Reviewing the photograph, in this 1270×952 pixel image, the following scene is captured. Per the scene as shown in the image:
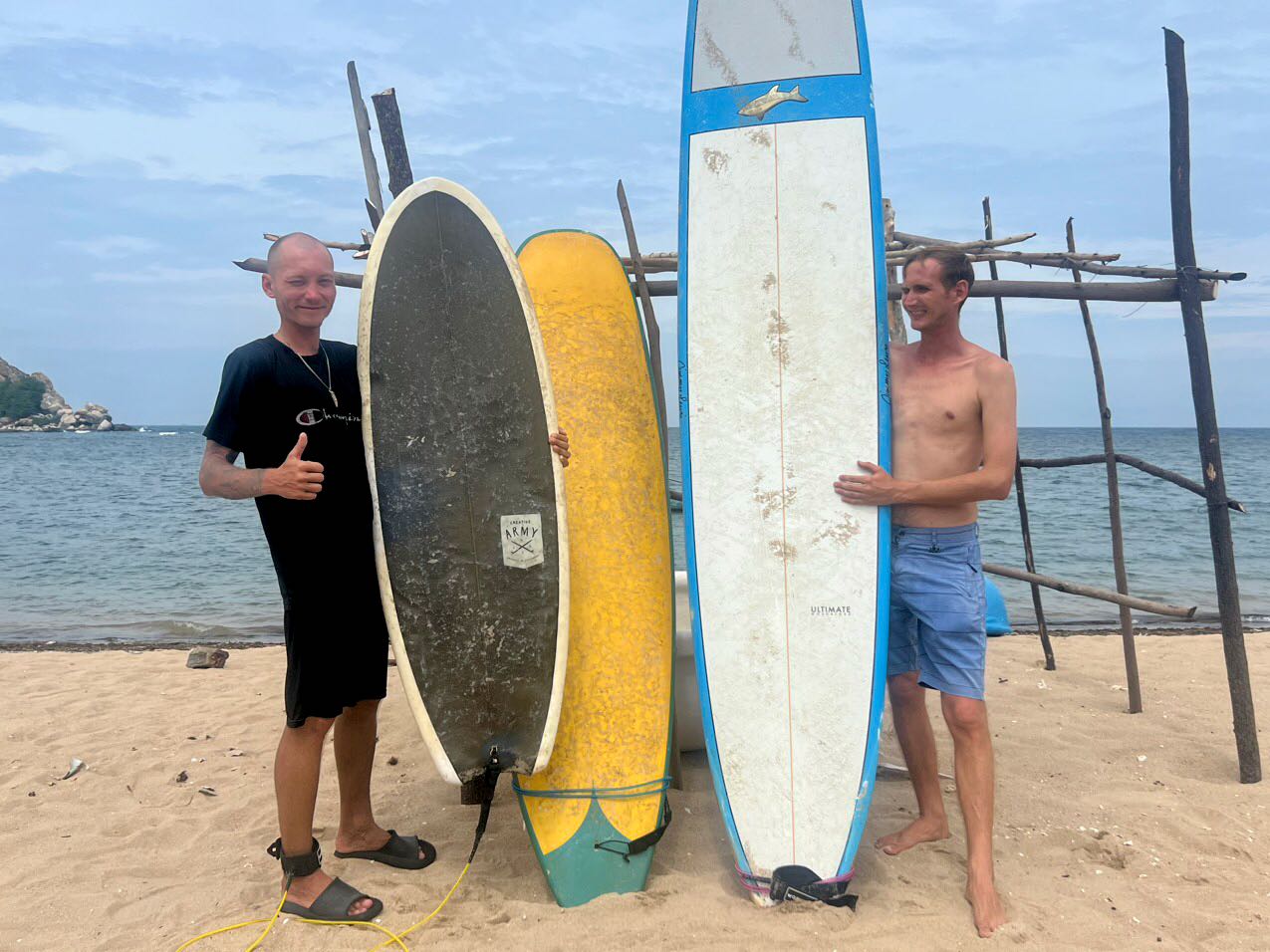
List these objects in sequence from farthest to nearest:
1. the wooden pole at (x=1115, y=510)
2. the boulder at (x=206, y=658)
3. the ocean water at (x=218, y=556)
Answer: the ocean water at (x=218, y=556) < the boulder at (x=206, y=658) < the wooden pole at (x=1115, y=510)

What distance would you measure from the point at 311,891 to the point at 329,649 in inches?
28.9

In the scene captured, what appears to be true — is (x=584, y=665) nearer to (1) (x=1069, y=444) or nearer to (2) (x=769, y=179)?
(2) (x=769, y=179)

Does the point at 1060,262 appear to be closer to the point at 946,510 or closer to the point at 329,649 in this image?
the point at 946,510

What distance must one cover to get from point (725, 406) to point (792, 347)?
319 millimetres

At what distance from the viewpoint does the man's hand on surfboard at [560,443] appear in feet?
9.11

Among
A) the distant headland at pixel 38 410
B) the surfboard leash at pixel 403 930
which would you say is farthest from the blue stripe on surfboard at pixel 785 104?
the distant headland at pixel 38 410

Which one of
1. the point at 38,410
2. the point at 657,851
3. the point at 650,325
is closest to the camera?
the point at 657,851

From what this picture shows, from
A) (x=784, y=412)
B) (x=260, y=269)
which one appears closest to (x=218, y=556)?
(x=260, y=269)

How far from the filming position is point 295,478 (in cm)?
222

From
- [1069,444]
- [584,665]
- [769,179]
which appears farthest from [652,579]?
[1069,444]

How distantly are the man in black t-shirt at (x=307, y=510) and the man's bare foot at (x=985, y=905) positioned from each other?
1726 mm

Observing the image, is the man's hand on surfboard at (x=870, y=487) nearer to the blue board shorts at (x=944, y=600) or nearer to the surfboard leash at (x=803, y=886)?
→ the blue board shorts at (x=944, y=600)

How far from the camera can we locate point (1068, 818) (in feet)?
9.91

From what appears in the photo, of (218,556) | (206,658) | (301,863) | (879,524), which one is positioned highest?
(879,524)
